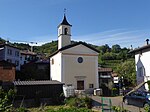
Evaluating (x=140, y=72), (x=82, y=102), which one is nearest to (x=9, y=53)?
(x=140, y=72)

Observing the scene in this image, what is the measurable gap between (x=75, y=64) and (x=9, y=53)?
2142 cm

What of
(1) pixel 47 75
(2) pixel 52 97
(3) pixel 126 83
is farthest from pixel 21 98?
(3) pixel 126 83

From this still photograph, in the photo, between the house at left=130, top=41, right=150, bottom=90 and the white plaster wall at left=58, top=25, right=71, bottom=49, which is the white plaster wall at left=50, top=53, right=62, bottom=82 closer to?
the white plaster wall at left=58, top=25, right=71, bottom=49

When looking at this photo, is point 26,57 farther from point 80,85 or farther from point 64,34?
point 80,85

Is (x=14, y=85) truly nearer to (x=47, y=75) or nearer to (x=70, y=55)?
(x=70, y=55)

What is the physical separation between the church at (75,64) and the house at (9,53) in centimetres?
1667

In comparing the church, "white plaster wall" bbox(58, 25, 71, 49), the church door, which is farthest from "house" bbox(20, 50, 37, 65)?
the church door

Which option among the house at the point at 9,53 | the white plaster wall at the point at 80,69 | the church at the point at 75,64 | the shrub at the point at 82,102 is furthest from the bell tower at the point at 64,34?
the house at the point at 9,53

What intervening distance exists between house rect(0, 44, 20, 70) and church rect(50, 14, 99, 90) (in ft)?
54.7

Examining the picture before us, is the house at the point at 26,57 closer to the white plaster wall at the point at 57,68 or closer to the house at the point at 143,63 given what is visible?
the white plaster wall at the point at 57,68

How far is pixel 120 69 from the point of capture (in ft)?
172

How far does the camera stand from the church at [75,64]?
31.2m

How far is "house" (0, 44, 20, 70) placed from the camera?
44.8 metres

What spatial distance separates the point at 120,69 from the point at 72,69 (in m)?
24.3
